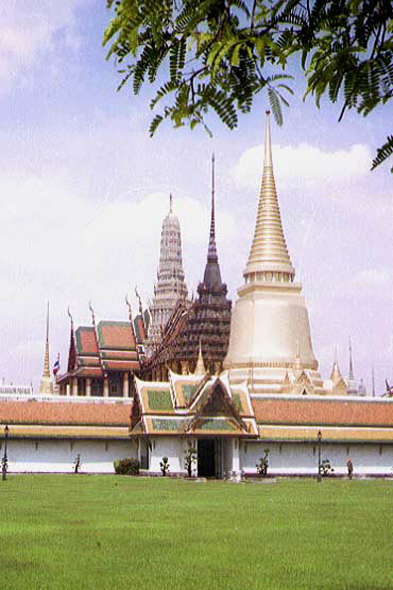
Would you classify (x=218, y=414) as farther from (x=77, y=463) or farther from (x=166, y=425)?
(x=77, y=463)

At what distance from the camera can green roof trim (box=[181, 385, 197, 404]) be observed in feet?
138

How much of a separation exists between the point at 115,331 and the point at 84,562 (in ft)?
218

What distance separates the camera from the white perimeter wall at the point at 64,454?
138ft

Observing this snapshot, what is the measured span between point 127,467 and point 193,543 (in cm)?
2934

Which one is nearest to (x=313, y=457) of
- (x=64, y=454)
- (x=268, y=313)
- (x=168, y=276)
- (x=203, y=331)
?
(x=64, y=454)

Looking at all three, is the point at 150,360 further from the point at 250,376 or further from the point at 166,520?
the point at 166,520

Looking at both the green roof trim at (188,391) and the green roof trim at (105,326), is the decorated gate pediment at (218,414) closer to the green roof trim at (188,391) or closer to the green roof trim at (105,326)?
the green roof trim at (188,391)

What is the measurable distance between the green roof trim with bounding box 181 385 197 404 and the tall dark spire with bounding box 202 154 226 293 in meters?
27.1

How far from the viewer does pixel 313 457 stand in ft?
140

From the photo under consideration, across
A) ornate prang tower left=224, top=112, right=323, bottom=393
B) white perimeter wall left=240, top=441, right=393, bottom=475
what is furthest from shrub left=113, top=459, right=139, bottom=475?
ornate prang tower left=224, top=112, right=323, bottom=393

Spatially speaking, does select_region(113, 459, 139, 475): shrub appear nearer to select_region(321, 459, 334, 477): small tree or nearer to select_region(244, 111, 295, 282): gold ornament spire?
select_region(321, 459, 334, 477): small tree

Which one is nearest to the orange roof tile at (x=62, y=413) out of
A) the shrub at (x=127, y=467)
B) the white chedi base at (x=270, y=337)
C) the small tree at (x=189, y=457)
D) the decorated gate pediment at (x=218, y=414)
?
the shrub at (x=127, y=467)

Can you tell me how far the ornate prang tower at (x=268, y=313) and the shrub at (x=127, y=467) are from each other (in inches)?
564

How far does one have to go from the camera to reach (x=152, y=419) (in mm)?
41219
